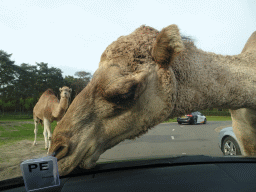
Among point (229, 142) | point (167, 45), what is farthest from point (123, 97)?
point (229, 142)

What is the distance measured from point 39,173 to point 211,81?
1923 mm

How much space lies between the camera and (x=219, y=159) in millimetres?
2256

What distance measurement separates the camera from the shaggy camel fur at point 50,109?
333 inches

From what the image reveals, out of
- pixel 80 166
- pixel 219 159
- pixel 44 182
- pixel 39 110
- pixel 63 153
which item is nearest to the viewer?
pixel 44 182

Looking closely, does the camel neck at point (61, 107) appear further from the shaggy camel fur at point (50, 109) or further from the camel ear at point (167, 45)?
the camel ear at point (167, 45)

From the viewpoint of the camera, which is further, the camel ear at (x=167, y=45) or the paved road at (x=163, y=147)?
the paved road at (x=163, y=147)

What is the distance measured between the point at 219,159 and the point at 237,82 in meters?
0.94

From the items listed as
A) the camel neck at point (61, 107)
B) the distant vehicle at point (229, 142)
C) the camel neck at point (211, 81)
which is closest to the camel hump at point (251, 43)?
the camel neck at point (211, 81)

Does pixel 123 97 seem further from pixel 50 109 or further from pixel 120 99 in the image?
pixel 50 109

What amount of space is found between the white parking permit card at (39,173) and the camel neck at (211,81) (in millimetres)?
1418

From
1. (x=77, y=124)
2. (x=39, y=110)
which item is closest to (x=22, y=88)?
(x=39, y=110)

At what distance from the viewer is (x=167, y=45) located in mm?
1856

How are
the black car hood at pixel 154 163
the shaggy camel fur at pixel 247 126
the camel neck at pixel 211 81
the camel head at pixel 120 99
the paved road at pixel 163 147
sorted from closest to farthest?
the camel head at pixel 120 99, the black car hood at pixel 154 163, the camel neck at pixel 211 81, the shaggy camel fur at pixel 247 126, the paved road at pixel 163 147

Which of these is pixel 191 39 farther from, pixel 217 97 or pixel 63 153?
pixel 63 153
